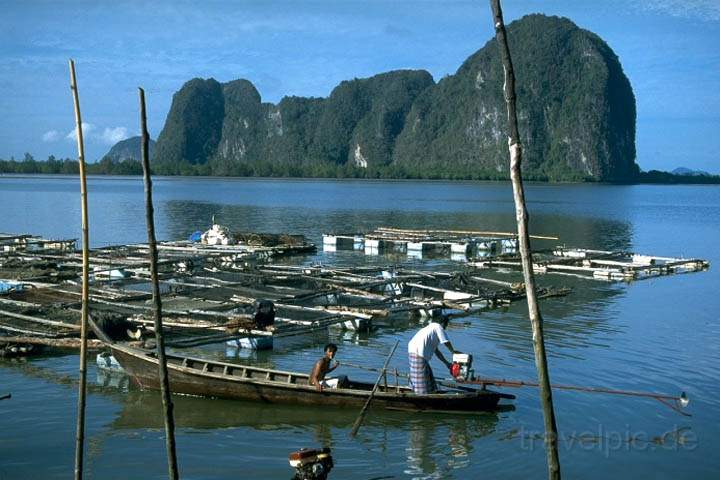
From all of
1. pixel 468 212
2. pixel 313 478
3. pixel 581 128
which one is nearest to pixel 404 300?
pixel 313 478

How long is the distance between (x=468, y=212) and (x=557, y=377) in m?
40.4

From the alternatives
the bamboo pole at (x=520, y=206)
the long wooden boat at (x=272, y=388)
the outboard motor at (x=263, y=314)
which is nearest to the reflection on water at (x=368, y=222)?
the outboard motor at (x=263, y=314)

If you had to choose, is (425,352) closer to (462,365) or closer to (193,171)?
(462,365)

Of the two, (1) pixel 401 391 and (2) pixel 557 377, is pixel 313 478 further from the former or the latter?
(2) pixel 557 377

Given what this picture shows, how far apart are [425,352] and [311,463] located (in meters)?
2.65

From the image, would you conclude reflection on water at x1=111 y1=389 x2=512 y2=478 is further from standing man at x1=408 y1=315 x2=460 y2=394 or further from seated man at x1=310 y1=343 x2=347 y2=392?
standing man at x1=408 y1=315 x2=460 y2=394

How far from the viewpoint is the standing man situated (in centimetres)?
812

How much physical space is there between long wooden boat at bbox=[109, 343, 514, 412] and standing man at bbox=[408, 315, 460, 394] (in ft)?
0.37

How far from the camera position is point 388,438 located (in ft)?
27.1

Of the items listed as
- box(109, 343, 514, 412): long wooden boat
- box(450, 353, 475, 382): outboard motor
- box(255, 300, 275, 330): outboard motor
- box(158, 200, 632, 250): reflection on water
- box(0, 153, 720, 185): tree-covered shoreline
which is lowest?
box(109, 343, 514, 412): long wooden boat

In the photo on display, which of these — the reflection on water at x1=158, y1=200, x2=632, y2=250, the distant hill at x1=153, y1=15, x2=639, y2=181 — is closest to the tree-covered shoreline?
the distant hill at x1=153, y1=15, x2=639, y2=181

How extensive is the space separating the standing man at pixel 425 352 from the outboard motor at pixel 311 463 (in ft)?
8.06

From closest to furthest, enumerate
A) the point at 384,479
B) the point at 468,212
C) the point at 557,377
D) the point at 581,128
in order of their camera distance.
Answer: the point at 384,479 < the point at 557,377 < the point at 468,212 < the point at 581,128

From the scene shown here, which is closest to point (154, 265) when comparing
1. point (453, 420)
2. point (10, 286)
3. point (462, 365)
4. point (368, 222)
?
point (453, 420)
